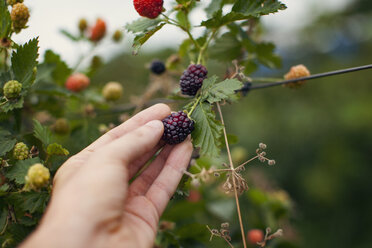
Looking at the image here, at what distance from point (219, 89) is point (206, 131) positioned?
0.15 m

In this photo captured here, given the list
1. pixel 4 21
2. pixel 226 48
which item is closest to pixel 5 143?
pixel 4 21

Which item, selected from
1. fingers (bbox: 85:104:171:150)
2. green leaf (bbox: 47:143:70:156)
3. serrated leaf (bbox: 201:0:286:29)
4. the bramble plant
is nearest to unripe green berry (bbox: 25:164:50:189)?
the bramble plant

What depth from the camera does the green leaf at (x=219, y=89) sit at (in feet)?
3.08

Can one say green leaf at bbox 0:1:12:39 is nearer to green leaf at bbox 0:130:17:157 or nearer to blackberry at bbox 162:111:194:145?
green leaf at bbox 0:130:17:157

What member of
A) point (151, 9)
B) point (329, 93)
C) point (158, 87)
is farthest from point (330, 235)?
point (151, 9)

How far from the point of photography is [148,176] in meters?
1.05

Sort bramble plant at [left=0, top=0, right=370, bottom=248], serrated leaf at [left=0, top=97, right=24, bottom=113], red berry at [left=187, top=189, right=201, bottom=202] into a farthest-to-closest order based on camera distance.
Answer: red berry at [left=187, top=189, right=201, bottom=202], serrated leaf at [left=0, top=97, right=24, bottom=113], bramble plant at [left=0, top=0, right=370, bottom=248]

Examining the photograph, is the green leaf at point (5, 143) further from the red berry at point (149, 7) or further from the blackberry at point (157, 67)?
the blackberry at point (157, 67)

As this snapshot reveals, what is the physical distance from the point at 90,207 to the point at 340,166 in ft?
11.7

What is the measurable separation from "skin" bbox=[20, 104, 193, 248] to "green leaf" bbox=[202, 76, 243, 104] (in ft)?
0.55

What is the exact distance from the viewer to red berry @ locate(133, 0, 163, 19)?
3.31 feet

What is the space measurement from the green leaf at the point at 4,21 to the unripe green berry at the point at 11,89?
0.58 ft

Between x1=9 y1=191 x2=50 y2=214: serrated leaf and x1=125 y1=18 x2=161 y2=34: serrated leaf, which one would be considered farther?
x1=125 y1=18 x2=161 y2=34: serrated leaf

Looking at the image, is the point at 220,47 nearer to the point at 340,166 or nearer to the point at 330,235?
the point at 340,166
